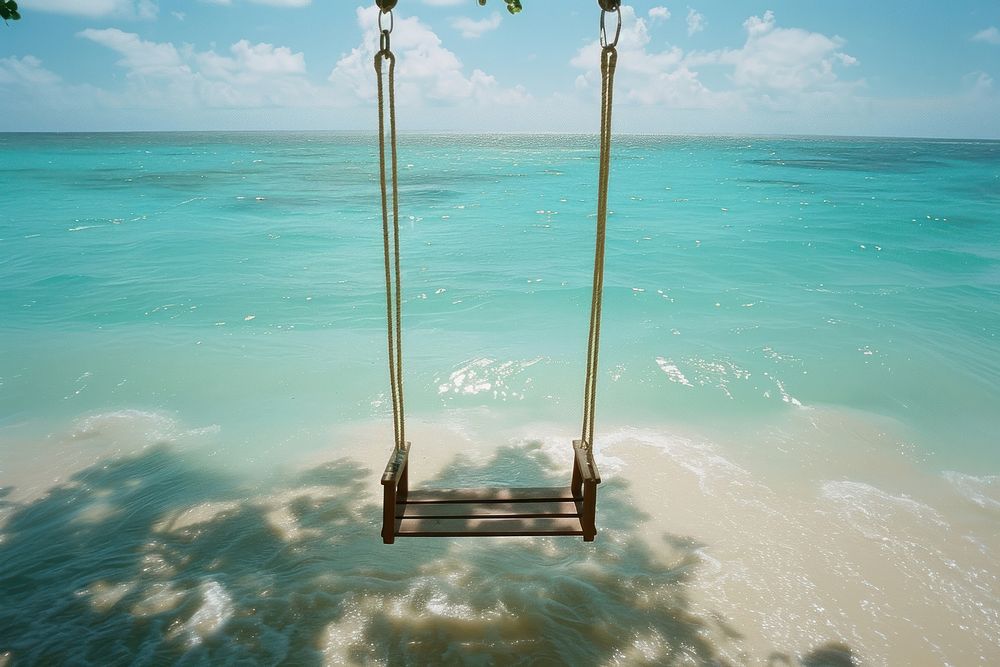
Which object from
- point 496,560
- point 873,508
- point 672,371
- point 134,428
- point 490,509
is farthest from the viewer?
point 672,371

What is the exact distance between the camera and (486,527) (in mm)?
3023

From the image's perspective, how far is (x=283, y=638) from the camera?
341 cm

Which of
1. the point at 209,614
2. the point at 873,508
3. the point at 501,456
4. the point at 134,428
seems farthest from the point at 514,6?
the point at 134,428

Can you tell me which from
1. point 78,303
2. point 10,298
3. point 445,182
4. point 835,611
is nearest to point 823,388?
point 835,611

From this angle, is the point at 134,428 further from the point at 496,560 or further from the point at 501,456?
the point at 496,560

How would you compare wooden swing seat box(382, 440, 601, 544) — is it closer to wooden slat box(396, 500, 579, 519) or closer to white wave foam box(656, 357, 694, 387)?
wooden slat box(396, 500, 579, 519)

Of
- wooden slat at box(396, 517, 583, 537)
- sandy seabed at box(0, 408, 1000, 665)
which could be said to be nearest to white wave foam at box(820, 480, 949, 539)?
sandy seabed at box(0, 408, 1000, 665)

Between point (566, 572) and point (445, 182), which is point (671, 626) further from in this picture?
point (445, 182)

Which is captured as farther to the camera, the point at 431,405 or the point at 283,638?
the point at 431,405

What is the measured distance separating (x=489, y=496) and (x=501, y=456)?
2.58 meters

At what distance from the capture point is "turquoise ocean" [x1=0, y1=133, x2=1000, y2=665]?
3.57 meters

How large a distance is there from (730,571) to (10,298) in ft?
45.5

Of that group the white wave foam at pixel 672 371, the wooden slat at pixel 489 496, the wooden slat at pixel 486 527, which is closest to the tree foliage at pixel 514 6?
the wooden slat at pixel 489 496

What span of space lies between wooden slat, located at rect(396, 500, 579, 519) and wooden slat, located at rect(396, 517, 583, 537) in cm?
3
